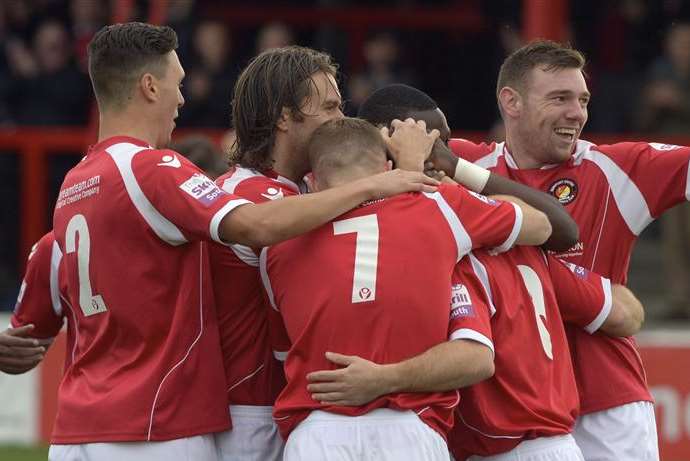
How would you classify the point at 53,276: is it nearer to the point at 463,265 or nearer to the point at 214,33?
the point at 463,265

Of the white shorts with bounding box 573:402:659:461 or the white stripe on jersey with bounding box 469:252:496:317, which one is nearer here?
the white stripe on jersey with bounding box 469:252:496:317

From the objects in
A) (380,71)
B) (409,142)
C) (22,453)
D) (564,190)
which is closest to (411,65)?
(380,71)

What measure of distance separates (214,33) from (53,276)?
6.99 metres

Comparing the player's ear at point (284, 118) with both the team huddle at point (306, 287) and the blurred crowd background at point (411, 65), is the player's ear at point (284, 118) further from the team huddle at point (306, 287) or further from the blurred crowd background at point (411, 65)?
the blurred crowd background at point (411, 65)

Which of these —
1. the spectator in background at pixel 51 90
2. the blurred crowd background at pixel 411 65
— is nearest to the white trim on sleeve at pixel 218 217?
the blurred crowd background at pixel 411 65

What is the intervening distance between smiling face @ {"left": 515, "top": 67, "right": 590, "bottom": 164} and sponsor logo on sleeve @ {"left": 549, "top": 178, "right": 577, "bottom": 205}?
8 centimetres

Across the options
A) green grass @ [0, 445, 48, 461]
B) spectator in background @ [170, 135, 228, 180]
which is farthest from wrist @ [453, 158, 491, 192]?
green grass @ [0, 445, 48, 461]

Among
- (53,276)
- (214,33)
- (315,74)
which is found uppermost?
(315,74)

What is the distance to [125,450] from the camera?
15.4ft

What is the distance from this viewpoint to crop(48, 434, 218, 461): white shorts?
4.68 m

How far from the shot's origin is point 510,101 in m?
5.58

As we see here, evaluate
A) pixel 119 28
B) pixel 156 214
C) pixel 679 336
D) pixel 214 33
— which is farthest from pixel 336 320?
pixel 214 33

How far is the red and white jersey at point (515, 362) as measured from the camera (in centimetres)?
473

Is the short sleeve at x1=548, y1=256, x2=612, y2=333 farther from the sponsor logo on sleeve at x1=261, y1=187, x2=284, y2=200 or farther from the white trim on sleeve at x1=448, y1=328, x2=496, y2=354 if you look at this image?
the sponsor logo on sleeve at x1=261, y1=187, x2=284, y2=200
